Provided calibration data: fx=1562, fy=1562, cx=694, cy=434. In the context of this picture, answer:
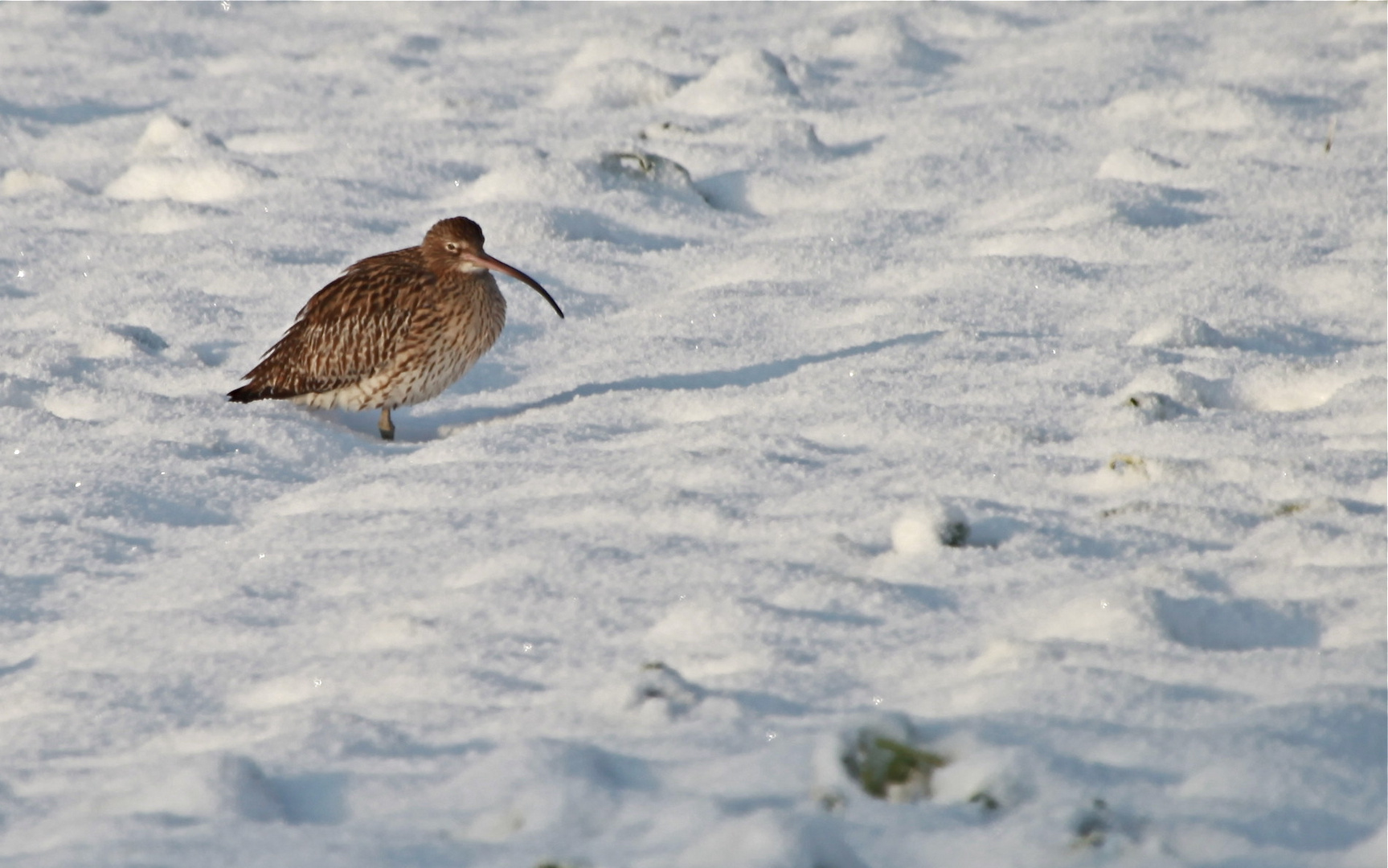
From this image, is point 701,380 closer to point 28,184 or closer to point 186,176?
point 186,176

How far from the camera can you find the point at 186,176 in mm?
7723

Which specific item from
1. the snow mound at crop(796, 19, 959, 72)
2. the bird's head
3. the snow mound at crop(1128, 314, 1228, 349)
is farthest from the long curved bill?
the snow mound at crop(796, 19, 959, 72)

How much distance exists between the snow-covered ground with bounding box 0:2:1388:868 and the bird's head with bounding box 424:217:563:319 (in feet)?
1.33

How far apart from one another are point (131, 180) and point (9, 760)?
5.12m

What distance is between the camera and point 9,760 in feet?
10.6

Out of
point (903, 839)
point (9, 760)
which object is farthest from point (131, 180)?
point (903, 839)

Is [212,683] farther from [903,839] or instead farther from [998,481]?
[998,481]

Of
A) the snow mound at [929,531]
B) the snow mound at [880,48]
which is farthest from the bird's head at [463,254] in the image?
the snow mound at [880,48]

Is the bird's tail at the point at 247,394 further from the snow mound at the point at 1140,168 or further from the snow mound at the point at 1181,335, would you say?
the snow mound at the point at 1140,168

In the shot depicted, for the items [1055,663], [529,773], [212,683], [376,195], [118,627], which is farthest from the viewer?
[376,195]

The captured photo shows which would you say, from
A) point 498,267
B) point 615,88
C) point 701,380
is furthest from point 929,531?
point 615,88

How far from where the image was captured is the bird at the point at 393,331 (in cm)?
589

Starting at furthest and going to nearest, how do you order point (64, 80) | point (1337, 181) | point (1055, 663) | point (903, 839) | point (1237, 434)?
point (64, 80) < point (1337, 181) < point (1237, 434) < point (1055, 663) < point (903, 839)

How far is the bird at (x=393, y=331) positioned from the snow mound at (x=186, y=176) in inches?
64.5
